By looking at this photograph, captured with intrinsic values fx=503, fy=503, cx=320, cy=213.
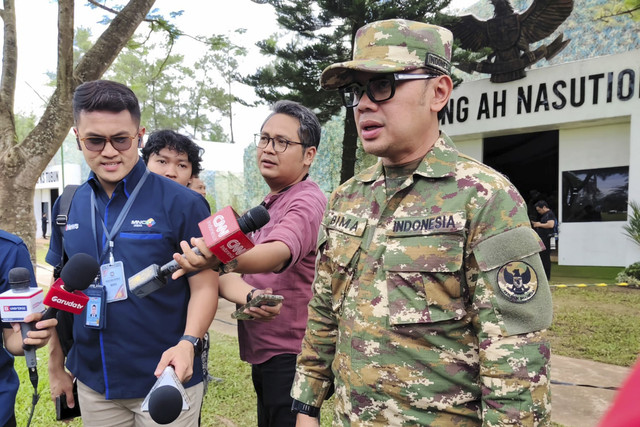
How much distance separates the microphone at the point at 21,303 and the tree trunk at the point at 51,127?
4.25 meters

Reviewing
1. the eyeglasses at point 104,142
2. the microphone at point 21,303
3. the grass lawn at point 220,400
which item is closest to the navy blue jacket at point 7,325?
the microphone at point 21,303

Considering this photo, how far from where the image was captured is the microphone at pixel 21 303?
5.13 ft

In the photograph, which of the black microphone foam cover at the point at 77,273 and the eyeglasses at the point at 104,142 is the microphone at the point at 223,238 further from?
the eyeglasses at the point at 104,142

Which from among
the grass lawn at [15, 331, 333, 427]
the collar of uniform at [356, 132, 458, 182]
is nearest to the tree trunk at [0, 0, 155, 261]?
the grass lawn at [15, 331, 333, 427]

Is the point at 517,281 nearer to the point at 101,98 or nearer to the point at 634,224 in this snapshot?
the point at 101,98

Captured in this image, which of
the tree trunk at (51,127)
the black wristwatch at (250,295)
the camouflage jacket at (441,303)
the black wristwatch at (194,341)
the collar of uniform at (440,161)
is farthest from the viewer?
the tree trunk at (51,127)

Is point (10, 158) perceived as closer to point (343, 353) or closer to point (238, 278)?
point (238, 278)

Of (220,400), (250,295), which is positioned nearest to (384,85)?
(250,295)

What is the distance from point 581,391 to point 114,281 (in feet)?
12.6

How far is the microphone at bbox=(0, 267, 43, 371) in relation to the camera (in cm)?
156

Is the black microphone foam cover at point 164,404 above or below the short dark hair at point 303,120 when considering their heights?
below

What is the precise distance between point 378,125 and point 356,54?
0.27 m

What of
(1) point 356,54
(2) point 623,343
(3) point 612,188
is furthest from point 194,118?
(1) point 356,54

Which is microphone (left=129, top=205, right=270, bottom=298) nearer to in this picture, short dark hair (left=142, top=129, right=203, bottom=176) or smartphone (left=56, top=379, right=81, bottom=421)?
smartphone (left=56, top=379, right=81, bottom=421)
